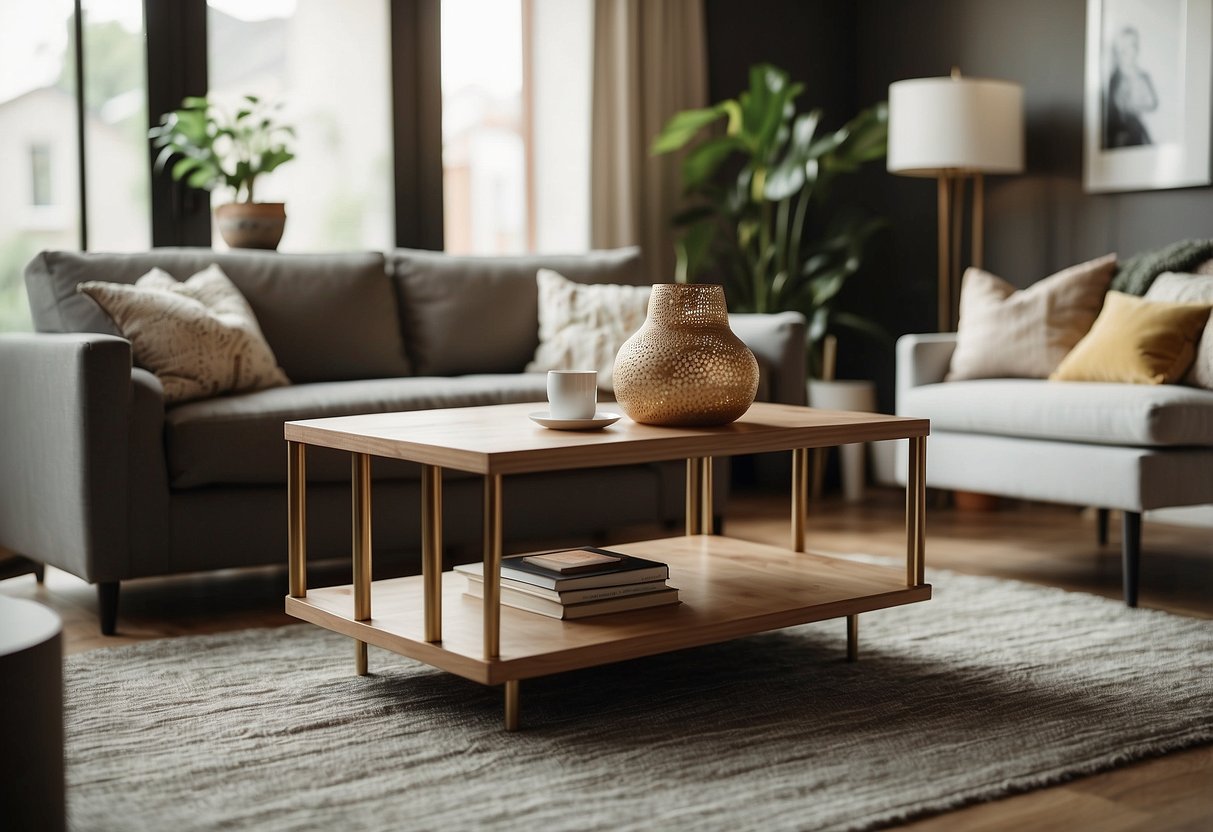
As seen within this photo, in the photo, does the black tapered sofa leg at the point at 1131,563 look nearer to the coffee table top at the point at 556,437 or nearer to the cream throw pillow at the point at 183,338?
the coffee table top at the point at 556,437

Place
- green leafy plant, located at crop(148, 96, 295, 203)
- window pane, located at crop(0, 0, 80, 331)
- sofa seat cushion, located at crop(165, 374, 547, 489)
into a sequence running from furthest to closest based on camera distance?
1. window pane, located at crop(0, 0, 80, 331)
2. green leafy plant, located at crop(148, 96, 295, 203)
3. sofa seat cushion, located at crop(165, 374, 547, 489)

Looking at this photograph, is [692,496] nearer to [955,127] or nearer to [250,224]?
[250,224]

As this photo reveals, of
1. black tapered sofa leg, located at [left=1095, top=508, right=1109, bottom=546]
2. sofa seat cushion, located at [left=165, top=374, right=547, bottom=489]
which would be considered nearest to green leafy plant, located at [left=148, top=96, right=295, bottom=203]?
sofa seat cushion, located at [left=165, top=374, right=547, bottom=489]

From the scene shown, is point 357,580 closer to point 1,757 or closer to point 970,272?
point 1,757

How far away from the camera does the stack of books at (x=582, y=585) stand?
6.98 ft

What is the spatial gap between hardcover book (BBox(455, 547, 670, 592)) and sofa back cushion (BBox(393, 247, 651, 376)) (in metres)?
1.56

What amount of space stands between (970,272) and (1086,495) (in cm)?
103

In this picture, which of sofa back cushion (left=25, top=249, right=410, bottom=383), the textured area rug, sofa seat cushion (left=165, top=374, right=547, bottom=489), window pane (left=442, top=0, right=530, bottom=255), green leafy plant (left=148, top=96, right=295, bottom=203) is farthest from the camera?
window pane (left=442, top=0, right=530, bottom=255)

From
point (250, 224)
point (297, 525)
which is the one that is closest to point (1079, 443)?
point (297, 525)

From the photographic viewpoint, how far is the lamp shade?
4.27 m

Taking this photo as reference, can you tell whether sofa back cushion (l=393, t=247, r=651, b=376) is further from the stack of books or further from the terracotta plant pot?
the stack of books

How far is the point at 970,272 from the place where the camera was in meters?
3.86

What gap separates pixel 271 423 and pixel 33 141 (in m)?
1.58

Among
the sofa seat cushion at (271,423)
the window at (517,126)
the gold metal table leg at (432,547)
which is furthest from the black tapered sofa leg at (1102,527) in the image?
the gold metal table leg at (432,547)
